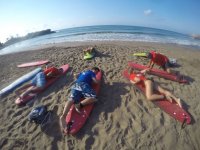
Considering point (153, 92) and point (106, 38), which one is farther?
point (106, 38)

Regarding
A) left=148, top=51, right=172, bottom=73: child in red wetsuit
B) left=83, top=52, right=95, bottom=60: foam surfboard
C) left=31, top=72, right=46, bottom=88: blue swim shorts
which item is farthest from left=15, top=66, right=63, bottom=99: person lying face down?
left=148, top=51, right=172, bottom=73: child in red wetsuit

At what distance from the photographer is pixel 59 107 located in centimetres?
590

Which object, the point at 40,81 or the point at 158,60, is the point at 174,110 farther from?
the point at 40,81

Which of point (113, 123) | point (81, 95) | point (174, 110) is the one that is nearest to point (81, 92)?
point (81, 95)

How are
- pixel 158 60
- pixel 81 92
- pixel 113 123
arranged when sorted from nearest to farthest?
pixel 113 123 → pixel 81 92 → pixel 158 60

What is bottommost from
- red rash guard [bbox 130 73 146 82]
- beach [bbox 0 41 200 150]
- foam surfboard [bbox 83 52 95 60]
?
beach [bbox 0 41 200 150]

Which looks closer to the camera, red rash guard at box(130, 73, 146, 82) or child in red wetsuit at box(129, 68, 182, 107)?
child in red wetsuit at box(129, 68, 182, 107)

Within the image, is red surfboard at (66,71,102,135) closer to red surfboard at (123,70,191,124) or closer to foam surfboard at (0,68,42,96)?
red surfboard at (123,70,191,124)

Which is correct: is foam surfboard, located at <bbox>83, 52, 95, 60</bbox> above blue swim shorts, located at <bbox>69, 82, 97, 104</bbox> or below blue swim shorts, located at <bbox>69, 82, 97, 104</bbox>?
above

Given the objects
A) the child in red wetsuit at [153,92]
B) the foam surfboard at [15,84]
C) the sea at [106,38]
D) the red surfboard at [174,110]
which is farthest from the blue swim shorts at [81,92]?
the sea at [106,38]

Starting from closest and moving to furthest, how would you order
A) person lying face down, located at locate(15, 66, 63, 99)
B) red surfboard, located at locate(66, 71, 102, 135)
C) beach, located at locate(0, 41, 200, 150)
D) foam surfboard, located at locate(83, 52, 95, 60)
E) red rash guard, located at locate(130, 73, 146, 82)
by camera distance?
beach, located at locate(0, 41, 200, 150) → red surfboard, located at locate(66, 71, 102, 135) → red rash guard, located at locate(130, 73, 146, 82) → person lying face down, located at locate(15, 66, 63, 99) → foam surfboard, located at locate(83, 52, 95, 60)

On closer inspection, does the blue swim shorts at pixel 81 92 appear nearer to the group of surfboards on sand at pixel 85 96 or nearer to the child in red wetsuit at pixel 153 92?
the group of surfboards on sand at pixel 85 96

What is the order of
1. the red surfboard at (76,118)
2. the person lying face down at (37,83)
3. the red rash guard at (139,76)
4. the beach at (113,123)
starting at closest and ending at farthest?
the beach at (113,123), the red surfboard at (76,118), the red rash guard at (139,76), the person lying face down at (37,83)

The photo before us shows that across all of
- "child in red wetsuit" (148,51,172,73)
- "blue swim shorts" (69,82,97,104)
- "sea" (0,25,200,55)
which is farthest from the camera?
"sea" (0,25,200,55)
